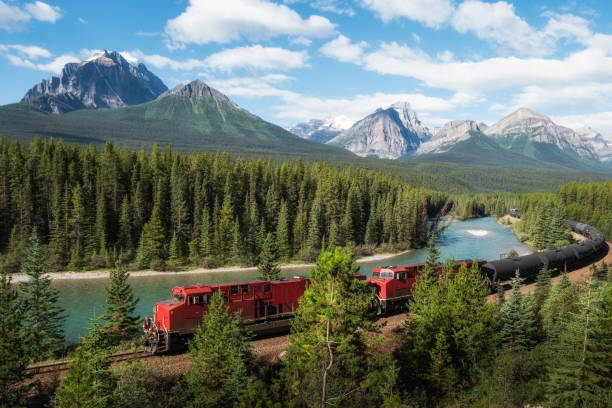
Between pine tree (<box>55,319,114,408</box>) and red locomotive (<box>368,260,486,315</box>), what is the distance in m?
24.0

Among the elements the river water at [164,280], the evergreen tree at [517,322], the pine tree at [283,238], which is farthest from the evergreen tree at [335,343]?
the pine tree at [283,238]

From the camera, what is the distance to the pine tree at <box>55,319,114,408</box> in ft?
42.2

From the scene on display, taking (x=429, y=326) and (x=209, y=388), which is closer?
(x=209, y=388)

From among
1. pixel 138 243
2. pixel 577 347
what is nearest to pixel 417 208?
pixel 138 243

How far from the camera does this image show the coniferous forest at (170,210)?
71938mm

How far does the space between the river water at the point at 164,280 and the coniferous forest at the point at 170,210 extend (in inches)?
250

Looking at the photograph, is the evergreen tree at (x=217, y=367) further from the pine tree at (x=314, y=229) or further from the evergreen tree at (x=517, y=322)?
the pine tree at (x=314, y=229)

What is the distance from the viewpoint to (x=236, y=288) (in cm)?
2853

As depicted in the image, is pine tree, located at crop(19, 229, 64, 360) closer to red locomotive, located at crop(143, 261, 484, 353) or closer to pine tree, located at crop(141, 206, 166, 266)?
red locomotive, located at crop(143, 261, 484, 353)

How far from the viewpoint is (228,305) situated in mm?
26516

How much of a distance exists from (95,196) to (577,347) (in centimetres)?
8329

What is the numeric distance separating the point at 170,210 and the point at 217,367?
6718cm

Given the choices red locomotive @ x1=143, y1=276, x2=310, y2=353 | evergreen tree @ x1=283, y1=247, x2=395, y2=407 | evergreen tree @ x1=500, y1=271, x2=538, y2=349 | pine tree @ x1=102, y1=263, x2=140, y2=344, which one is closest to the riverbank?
pine tree @ x1=102, y1=263, x2=140, y2=344

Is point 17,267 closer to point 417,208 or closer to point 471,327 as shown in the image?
point 471,327
